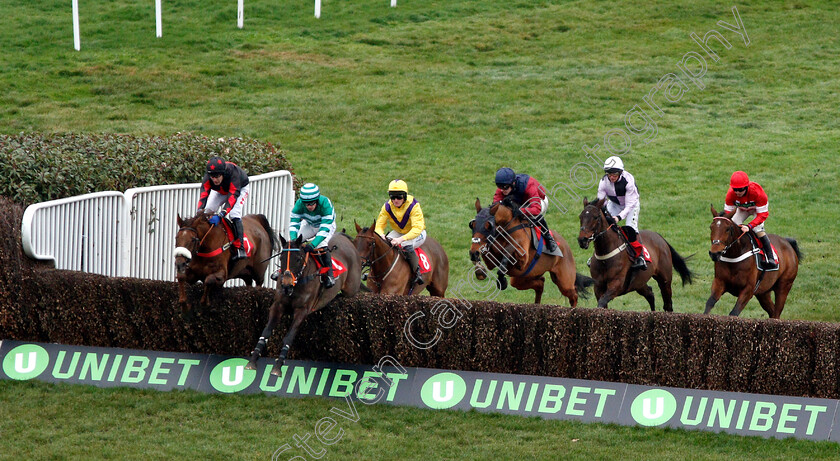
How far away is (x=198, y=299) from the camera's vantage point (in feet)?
29.7

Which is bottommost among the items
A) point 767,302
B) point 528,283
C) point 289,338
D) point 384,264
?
point 767,302

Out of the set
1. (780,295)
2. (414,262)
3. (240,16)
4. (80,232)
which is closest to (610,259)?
(414,262)

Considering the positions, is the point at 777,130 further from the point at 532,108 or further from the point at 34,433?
the point at 34,433

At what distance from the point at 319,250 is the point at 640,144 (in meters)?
13.7

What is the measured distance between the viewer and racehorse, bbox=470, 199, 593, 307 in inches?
380

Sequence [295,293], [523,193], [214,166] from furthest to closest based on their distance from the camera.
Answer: [523,193], [214,166], [295,293]

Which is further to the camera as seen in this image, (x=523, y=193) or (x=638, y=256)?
(x=638, y=256)

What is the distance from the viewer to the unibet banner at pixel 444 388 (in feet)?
25.3

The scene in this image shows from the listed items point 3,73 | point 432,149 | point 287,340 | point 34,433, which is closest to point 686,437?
point 287,340

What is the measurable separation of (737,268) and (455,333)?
4.01 meters

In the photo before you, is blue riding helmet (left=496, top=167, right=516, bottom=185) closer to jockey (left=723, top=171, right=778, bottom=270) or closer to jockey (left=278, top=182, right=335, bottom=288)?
jockey (left=278, top=182, right=335, bottom=288)

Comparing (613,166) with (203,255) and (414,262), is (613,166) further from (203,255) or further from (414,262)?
(203,255)

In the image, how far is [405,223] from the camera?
10516 mm

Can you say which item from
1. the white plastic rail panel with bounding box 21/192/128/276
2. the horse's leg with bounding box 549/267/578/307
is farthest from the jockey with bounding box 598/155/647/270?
the white plastic rail panel with bounding box 21/192/128/276
